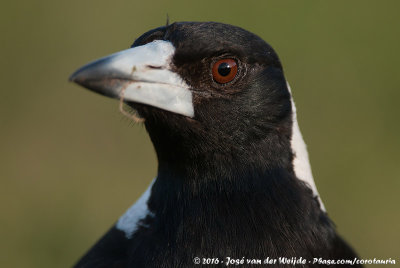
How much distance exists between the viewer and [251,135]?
10.8 feet

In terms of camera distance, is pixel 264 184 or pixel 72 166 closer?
pixel 264 184

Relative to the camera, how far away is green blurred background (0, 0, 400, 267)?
20.4 feet

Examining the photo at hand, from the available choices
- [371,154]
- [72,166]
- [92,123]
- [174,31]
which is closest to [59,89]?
[92,123]

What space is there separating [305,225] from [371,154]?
3.75 m

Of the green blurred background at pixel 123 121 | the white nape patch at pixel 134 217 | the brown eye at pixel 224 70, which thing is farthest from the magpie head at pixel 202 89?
the green blurred background at pixel 123 121

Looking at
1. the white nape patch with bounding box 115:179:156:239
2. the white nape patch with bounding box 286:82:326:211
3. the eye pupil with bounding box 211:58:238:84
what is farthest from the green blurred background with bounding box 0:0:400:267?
the eye pupil with bounding box 211:58:238:84

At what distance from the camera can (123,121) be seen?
7.38 metres

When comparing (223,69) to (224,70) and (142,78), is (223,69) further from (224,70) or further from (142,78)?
(142,78)

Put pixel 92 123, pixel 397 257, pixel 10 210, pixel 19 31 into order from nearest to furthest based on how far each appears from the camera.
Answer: pixel 397 257 → pixel 10 210 → pixel 92 123 → pixel 19 31

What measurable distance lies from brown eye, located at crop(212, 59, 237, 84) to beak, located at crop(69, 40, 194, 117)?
0.15 m

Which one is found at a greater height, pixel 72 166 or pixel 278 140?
pixel 72 166

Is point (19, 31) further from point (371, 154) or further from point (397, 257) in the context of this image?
point (397, 257)

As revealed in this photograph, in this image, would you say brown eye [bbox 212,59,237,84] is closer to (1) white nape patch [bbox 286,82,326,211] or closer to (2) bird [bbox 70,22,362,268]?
(2) bird [bbox 70,22,362,268]

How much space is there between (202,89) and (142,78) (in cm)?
34
